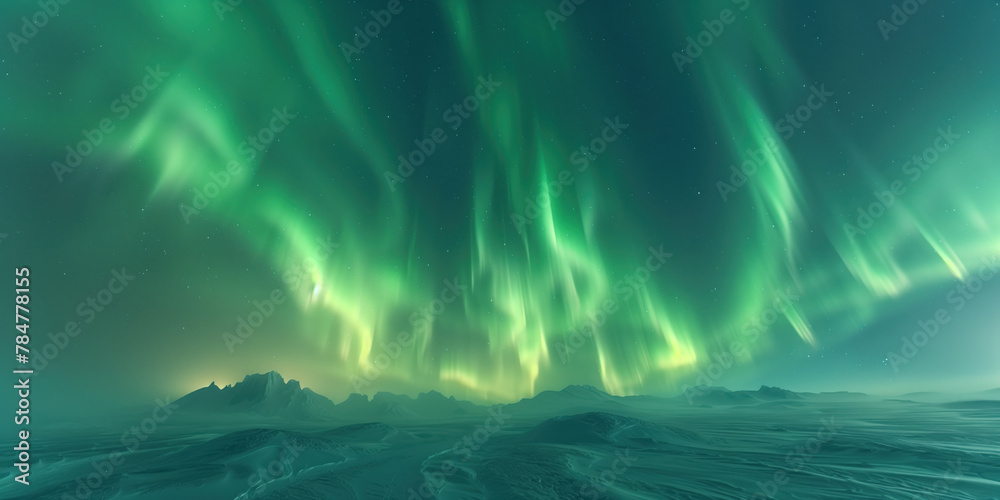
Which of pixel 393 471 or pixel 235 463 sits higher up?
pixel 235 463

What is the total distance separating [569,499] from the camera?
74.2 ft

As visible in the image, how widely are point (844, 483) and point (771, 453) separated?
1625 centimetres

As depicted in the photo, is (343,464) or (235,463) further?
(343,464)

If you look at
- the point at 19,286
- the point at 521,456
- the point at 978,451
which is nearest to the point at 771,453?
the point at 978,451

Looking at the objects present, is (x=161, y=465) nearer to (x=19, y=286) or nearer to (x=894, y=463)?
(x=19, y=286)

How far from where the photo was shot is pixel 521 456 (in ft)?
129

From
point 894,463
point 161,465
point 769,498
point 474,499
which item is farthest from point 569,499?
point 161,465

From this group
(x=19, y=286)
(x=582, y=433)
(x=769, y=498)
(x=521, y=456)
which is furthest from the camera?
(x=582, y=433)

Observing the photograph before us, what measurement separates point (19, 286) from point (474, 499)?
32.3 metres

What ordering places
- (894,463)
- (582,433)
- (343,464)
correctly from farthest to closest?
(582,433) < (343,464) < (894,463)

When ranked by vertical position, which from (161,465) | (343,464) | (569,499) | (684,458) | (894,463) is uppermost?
(161,465)

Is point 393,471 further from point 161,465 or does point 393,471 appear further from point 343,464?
point 161,465

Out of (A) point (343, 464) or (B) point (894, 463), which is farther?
(A) point (343, 464)

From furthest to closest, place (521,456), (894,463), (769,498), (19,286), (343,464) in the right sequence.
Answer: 1. (521,456)
2. (343,464)
3. (894,463)
4. (19,286)
5. (769,498)
